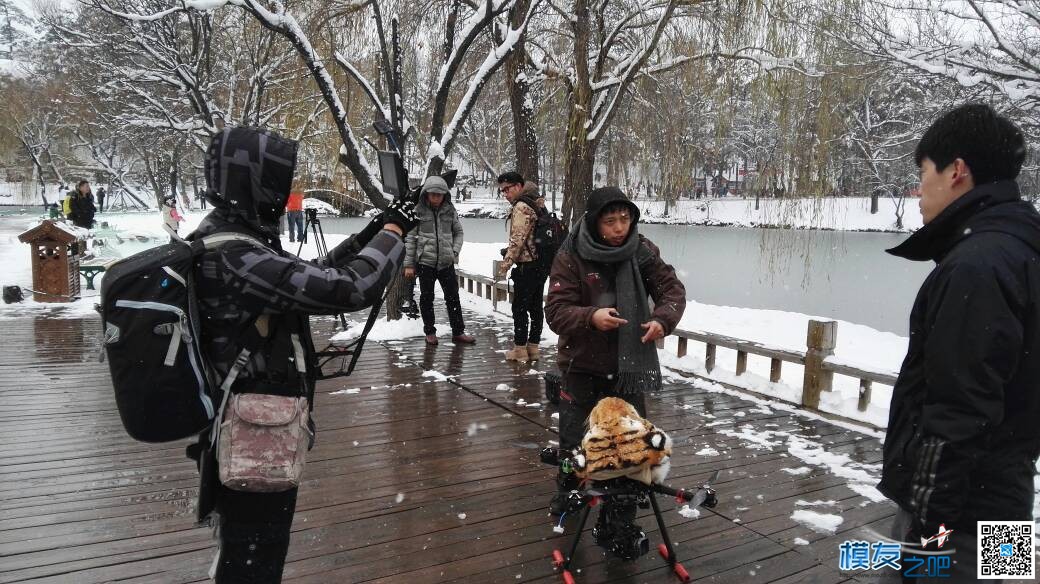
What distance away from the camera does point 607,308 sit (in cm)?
286

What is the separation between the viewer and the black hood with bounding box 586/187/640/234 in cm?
290

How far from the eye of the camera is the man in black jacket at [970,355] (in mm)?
1502

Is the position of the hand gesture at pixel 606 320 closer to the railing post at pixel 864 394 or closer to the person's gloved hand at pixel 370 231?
the person's gloved hand at pixel 370 231

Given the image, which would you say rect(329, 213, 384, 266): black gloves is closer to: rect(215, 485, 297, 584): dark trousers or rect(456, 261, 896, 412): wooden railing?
rect(215, 485, 297, 584): dark trousers

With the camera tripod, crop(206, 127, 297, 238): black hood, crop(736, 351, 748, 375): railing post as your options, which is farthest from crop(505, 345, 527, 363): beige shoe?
crop(206, 127, 297, 238): black hood

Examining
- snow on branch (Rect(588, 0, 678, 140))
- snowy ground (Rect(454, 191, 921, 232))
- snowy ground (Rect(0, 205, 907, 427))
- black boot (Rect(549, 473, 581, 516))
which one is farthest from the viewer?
snowy ground (Rect(454, 191, 921, 232))

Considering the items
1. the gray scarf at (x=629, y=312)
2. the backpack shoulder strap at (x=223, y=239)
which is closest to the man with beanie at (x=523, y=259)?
the gray scarf at (x=629, y=312)

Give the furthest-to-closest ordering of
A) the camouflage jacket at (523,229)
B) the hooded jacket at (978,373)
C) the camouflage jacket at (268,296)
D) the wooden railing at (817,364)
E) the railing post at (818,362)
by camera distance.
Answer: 1. the camouflage jacket at (523,229)
2. the railing post at (818,362)
3. the wooden railing at (817,364)
4. the camouflage jacket at (268,296)
5. the hooded jacket at (978,373)

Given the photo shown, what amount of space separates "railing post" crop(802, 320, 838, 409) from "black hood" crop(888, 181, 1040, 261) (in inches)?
139

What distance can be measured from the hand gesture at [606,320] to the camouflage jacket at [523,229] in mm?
3143

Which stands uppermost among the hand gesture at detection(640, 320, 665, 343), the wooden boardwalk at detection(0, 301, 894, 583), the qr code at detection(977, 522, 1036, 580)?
the hand gesture at detection(640, 320, 665, 343)

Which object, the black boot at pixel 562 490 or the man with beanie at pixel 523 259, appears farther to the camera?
the man with beanie at pixel 523 259

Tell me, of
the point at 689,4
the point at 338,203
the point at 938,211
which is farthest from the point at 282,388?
the point at 338,203

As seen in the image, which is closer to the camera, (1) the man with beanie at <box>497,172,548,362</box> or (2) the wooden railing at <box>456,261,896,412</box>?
(2) the wooden railing at <box>456,261,896,412</box>
